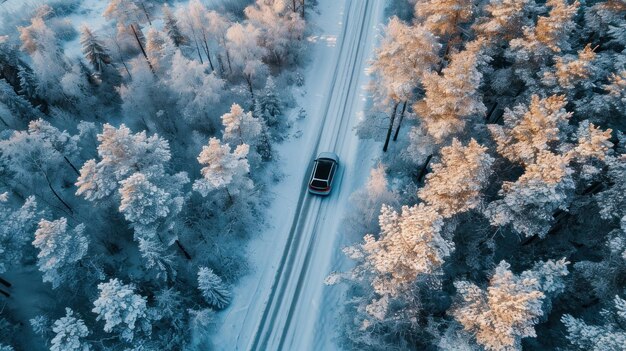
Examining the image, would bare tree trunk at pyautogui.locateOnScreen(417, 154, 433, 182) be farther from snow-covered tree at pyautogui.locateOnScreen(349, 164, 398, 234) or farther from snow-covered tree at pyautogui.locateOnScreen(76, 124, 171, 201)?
Answer: snow-covered tree at pyautogui.locateOnScreen(76, 124, 171, 201)

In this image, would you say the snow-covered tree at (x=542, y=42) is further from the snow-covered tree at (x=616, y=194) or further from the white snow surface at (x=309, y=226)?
the white snow surface at (x=309, y=226)

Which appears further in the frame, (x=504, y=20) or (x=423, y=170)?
(x=423, y=170)

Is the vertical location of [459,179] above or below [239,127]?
above

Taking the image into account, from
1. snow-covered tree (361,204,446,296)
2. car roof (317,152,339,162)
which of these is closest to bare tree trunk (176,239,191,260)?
car roof (317,152,339,162)

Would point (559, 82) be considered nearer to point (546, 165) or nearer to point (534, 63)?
point (534, 63)

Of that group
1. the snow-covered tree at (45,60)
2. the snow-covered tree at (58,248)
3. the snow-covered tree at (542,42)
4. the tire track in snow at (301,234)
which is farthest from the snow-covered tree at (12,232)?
the snow-covered tree at (542,42)

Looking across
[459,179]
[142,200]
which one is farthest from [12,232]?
[459,179]

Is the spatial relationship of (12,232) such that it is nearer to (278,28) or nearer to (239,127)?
(239,127)

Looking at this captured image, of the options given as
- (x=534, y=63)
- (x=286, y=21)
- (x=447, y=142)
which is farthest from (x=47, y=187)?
(x=534, y=63)
